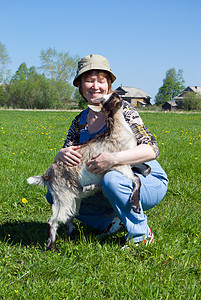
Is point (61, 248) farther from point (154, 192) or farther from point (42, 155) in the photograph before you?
point (42, 155)

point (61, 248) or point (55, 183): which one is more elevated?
point (55, 183)

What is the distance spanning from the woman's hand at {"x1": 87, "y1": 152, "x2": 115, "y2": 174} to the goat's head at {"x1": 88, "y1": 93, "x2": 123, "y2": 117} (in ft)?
1.27

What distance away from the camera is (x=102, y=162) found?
8.68 ft

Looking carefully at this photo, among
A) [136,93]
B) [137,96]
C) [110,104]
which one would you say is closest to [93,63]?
[110,104]

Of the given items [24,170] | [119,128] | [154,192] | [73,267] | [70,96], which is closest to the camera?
[73,267]

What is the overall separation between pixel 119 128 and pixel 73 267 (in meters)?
1.32

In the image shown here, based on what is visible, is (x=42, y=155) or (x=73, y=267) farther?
(x=42, y=155)

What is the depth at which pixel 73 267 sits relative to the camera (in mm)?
2539

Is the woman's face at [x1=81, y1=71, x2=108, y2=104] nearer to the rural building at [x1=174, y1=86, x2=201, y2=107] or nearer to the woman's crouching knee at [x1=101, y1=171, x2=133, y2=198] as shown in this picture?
the woman's crouching knee at [x1=101, y1=171, x2=133, y2=198]

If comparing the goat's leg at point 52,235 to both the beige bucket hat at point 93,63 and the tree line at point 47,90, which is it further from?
the tree line at point 47,90

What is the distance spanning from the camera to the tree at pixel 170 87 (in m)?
87.2

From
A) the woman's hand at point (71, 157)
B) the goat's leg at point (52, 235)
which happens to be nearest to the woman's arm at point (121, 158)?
the woman's hand at point (71, 157)

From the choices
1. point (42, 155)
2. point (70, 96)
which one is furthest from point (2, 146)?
point (70, 96)

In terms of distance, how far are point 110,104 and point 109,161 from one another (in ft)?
1.73
